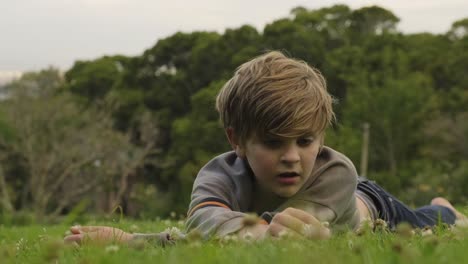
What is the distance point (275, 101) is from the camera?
4613 mm

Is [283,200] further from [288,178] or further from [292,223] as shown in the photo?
[292,223]

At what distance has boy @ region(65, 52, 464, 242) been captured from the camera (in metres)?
4.45

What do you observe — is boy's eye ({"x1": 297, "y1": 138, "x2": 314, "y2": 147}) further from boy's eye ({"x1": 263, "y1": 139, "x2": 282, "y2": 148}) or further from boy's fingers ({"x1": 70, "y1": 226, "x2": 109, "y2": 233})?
boy's fingers ({"x1": 70, "y1": 226, "x2": 109, "y2": 233})

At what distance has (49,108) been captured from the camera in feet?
137

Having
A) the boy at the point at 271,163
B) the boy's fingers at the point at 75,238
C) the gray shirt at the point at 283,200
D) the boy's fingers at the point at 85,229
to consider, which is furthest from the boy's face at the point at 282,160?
the boy's fingers at the point at 75,238

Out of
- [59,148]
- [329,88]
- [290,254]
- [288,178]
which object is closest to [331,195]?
[288,178]

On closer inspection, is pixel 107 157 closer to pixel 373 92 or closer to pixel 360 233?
pixel 373 92

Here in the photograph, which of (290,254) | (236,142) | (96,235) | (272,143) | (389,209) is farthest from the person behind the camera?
(389,209)

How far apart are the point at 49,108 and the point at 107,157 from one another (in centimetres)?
532

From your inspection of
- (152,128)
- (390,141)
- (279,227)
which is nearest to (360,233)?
(279,227)

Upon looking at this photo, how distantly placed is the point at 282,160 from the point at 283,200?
51 centimetres

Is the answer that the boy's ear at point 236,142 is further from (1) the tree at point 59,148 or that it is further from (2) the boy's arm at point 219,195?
(1) the tree at point 59,148

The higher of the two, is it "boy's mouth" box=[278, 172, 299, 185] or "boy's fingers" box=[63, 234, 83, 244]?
"boy's mouth" box=[278, 172, 299, 185]

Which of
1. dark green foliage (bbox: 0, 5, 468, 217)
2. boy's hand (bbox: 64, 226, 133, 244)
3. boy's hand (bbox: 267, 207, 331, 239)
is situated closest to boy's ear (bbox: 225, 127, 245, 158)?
boy's hand (bbox: 64, 226, 133, 244)
